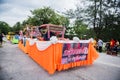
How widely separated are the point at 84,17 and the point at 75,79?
17.2 meters

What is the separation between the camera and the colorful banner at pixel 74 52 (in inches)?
253

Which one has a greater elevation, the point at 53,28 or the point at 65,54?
the point at 53,28

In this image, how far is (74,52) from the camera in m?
6.85

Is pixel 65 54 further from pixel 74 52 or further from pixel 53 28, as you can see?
pixel 53 28

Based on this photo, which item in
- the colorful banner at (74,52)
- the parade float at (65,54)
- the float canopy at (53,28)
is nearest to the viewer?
the parade float at (65,54)

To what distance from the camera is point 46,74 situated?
6094mm

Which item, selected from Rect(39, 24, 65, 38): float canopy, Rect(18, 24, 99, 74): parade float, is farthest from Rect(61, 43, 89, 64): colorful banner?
Rect(39, 24, 65, 38): float canopy

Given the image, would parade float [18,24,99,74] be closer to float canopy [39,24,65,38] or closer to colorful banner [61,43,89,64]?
colorful banner [61,43,89,64]

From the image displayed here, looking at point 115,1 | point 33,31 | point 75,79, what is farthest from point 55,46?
point 115,1

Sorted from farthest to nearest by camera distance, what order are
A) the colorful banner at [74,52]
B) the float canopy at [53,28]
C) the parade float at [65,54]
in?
1. the float canopy at [53,28]
2. the colorful banner at [74,52]
3. the parade float at [65,54]

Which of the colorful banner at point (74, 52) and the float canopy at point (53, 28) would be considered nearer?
the colorful banner at point (74, 52)

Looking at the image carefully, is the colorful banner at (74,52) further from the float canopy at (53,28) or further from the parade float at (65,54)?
the float canopy at (53,28)

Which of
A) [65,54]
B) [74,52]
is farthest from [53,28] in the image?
[65,54]

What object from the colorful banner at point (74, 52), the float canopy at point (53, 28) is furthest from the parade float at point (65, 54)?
the float canopy at point (53, 28)
